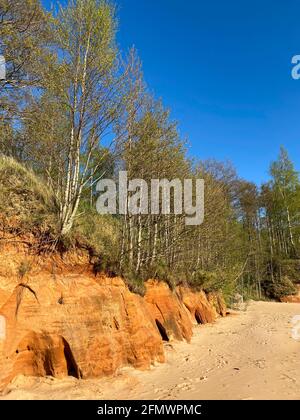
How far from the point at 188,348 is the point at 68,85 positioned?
29.9 ft

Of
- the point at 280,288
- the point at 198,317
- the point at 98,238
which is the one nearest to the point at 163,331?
the point at 98,238

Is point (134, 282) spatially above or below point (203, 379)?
above

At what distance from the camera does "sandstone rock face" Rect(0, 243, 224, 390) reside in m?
5.74

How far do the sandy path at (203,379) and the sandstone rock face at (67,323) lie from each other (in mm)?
316

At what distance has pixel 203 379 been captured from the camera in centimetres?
689

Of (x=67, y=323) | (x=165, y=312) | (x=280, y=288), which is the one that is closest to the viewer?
(x=67, y=323)

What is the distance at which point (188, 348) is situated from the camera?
10.1 meters

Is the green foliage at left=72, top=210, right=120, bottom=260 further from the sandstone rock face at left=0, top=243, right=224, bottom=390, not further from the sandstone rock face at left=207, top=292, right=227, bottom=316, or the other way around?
the sandstone rock face at left=207, top=292, right=227, bottom=316

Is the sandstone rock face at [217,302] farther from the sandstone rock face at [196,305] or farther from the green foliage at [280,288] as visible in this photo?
the green foliage at [280,288]

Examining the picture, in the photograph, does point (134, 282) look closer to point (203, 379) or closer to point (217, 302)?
point (203, 379)

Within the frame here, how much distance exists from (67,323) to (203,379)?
3406mm

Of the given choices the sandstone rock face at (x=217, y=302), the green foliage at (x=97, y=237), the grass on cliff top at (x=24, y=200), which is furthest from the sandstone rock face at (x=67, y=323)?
the sandstone rock face at (x=217, y=302)

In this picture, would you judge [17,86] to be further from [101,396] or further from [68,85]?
[101,396]

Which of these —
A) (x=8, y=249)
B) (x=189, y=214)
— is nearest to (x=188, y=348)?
(x=189, y=214)
